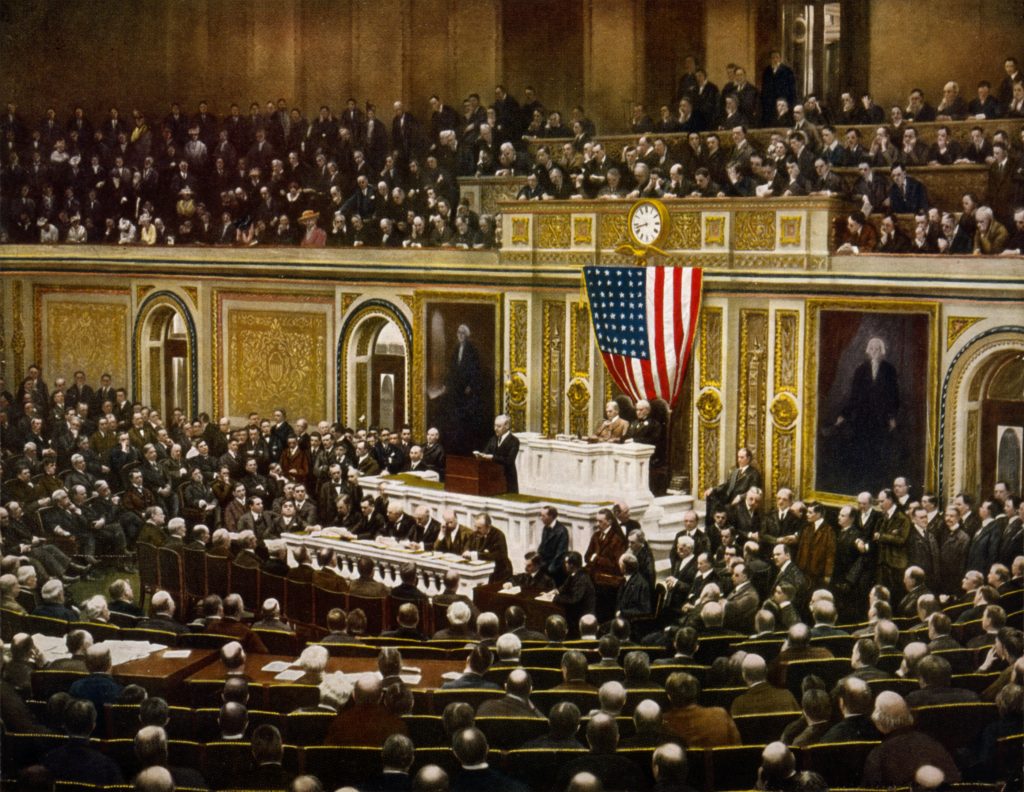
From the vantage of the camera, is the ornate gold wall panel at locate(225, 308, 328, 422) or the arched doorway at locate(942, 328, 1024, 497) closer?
the arched doorway at locate(942, 328, 1024, 497)

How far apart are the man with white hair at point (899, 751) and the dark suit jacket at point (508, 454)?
4974 millimetres

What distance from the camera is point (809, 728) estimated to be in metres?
9.01

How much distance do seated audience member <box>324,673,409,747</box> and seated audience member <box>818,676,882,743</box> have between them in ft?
9.22

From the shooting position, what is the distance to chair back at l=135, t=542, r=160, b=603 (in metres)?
12.8

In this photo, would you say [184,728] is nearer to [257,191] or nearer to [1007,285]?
[1007,285]

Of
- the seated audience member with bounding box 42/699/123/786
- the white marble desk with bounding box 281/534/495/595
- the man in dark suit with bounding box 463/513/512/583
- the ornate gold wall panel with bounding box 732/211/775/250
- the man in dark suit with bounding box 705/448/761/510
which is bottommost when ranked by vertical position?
the seated audience member with bounding box 42/699/123/786

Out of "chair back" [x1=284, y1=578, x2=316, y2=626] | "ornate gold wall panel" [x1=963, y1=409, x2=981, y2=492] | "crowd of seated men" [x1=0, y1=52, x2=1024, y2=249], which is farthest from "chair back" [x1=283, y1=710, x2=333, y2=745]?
"crowd of seated men" [x1=0, y1=52, x2=1024, y2=249]

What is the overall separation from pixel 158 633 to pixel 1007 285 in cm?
718

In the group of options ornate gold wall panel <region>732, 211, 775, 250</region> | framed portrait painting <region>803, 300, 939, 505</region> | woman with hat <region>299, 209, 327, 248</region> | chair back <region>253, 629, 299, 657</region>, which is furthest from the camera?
woman with hat <region>299, 209, 327, 248</region>

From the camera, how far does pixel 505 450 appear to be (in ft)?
43.4

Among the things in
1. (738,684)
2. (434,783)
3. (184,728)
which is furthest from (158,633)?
(738,684)

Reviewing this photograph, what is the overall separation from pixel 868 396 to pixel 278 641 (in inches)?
206

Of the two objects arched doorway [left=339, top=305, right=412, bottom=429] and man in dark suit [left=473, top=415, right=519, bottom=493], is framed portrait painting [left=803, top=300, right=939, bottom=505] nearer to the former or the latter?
man in dark suit [left=473, top=415, right=519, bottom=493]

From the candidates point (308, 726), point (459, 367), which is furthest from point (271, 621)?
point (459, 367)
